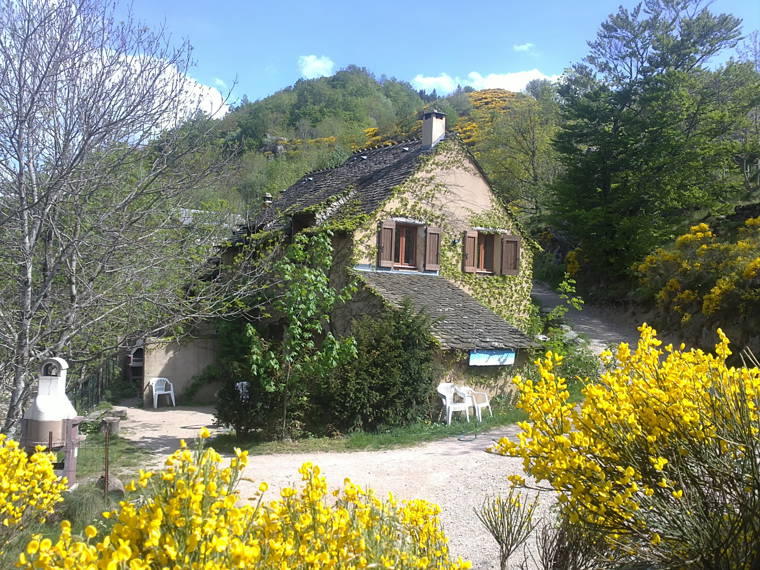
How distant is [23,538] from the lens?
15.1 ft

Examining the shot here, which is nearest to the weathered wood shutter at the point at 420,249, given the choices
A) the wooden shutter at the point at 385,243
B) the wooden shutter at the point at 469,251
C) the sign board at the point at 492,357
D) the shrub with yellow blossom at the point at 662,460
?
the wooden shutter at the point at 385,243

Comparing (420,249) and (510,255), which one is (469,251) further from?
(420,249)

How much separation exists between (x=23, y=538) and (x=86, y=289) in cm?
281

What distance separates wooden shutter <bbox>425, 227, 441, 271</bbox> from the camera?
16672 mm

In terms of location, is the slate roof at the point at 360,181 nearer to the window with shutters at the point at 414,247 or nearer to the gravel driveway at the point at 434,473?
the window with shutters at the point at 414,247

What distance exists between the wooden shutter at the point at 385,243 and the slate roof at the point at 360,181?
1.94 ft

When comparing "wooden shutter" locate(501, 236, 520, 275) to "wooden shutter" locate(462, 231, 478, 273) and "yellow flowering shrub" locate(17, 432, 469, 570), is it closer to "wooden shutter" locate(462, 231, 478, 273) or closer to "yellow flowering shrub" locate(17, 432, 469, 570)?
"wooden shutter" locate(462, 231, 478, 273)

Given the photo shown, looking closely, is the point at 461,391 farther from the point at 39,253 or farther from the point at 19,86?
the point at 19,86

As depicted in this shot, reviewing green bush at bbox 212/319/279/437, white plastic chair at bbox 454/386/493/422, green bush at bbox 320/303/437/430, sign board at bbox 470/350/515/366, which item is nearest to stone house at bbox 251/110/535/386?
sign board at bbox 470/350/515/366

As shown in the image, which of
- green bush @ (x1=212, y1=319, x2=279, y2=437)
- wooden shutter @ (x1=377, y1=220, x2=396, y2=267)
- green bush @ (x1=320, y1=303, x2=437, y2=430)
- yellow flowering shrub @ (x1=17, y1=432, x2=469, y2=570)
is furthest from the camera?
wooden shutter @ (x1=377, y1=220, x2=396, y2=267)

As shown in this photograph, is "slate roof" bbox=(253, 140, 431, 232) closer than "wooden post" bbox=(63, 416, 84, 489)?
No

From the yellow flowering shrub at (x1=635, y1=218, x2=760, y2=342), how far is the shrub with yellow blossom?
14.8 m

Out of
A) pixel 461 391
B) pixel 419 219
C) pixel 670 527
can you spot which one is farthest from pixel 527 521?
pixel 419 219

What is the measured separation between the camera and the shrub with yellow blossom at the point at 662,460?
3305 millimetres
